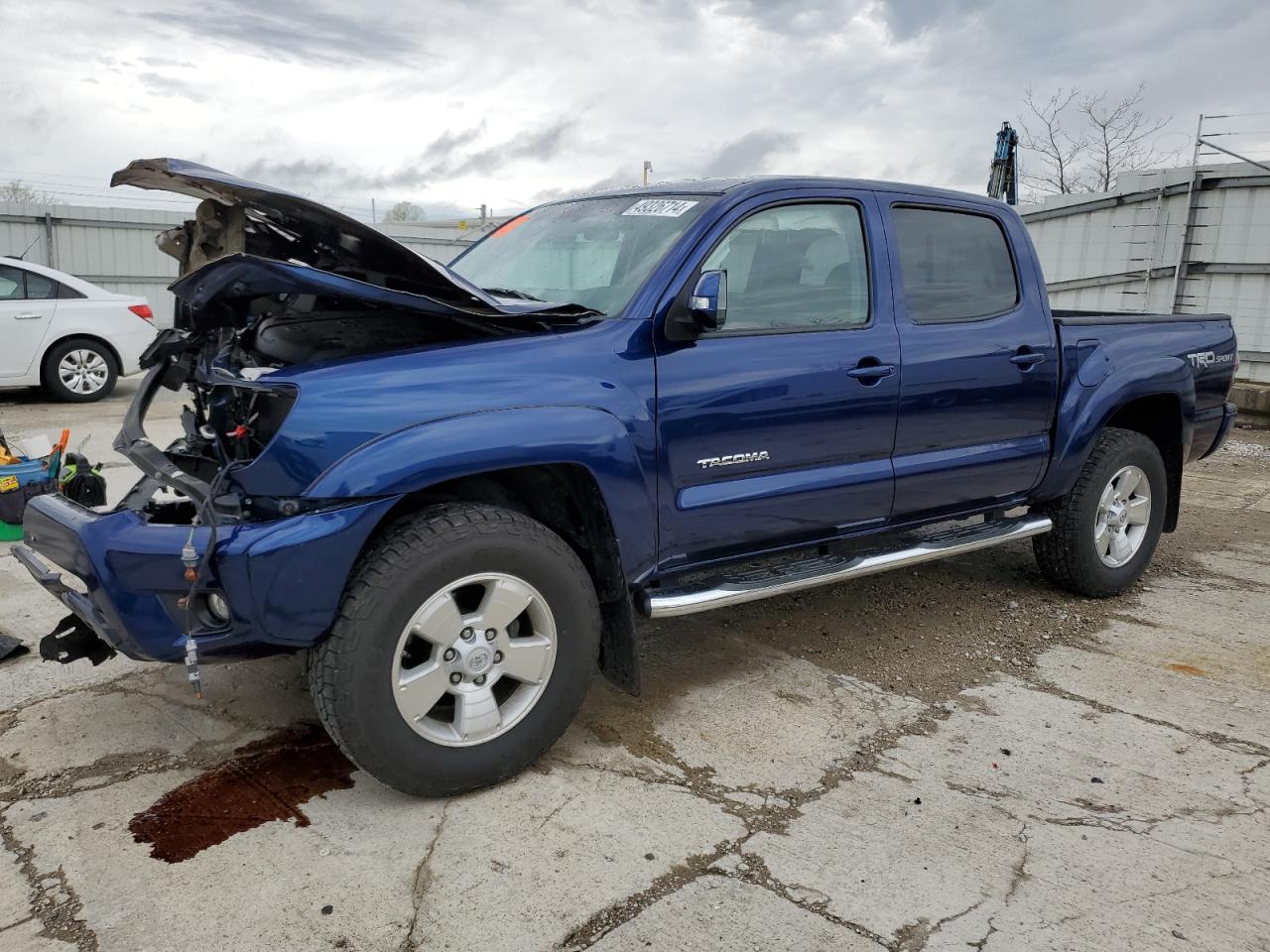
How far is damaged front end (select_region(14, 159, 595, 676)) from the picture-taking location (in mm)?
2672

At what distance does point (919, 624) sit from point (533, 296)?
234 cm

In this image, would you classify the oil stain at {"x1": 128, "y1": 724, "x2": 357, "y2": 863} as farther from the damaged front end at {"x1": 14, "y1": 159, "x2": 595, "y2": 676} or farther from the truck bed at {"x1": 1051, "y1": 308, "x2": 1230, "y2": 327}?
the truck bed at {"x1": 1051, "y1": 308, "x2": 1230, "y2": 327}

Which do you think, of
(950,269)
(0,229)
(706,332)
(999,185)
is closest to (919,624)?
(950,269)

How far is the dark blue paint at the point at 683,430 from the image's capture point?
270 centimetres

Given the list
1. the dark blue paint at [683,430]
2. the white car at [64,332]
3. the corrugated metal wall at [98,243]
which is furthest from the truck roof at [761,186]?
the corrugated metal wall at [98,243]

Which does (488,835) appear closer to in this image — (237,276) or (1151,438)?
(237,276)

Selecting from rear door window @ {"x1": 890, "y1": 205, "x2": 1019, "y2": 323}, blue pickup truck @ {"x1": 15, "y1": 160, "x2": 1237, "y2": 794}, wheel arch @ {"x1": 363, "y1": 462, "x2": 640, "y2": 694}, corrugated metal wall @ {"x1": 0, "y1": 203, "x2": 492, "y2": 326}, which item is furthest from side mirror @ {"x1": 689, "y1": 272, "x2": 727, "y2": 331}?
corrugated metal wall @ {"x1": 0, "y1": 203, "x2": 492, "y2": 326}

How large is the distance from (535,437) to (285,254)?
3.79ft

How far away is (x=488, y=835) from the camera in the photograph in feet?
9.25

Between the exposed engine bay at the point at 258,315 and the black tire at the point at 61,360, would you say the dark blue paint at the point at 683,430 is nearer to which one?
the exposed engine bay at the point at 258,315

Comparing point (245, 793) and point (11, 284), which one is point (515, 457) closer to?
point (245, 793)

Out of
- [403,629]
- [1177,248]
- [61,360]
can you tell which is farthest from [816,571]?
[1177,248]

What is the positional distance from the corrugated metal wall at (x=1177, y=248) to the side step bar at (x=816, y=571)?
8465 mm

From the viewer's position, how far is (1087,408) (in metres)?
4.54
